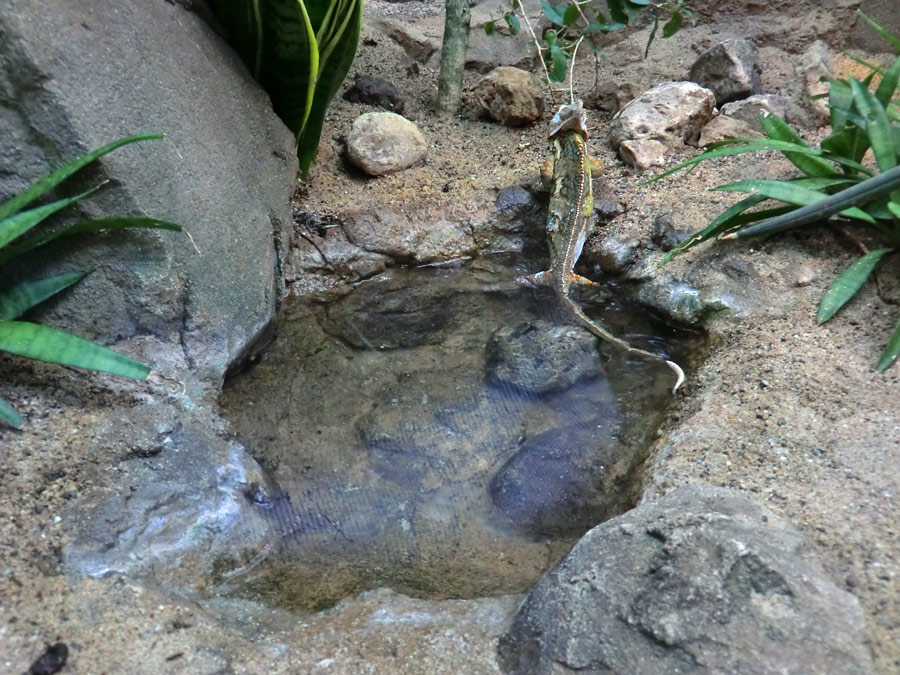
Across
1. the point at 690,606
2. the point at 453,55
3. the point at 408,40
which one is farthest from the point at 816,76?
the point at 690,606

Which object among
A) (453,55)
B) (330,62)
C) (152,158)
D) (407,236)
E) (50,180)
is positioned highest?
(50,180)

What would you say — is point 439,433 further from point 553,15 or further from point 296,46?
point 553,15

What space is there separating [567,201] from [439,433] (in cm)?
158

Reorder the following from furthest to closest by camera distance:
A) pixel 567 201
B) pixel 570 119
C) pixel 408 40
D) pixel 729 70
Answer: pixel 408 40 → pixel 729 70 → pixel 570 119 → pixel 567 201

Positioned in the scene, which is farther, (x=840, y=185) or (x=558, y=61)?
(x=558, y=61)

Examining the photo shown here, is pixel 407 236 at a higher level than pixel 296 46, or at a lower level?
lower

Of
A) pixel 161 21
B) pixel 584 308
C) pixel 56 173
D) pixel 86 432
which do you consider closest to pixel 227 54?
pixel 161 21

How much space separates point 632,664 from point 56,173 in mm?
2037

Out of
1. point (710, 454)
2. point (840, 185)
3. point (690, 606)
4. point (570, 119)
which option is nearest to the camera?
point (690, 606)

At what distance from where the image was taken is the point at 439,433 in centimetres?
255

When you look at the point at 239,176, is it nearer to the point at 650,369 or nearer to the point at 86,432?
the point at 86,432

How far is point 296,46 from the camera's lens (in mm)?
2936

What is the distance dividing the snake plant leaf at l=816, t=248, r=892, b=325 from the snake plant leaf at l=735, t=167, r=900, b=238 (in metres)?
0.23

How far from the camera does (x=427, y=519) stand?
7.33ft
